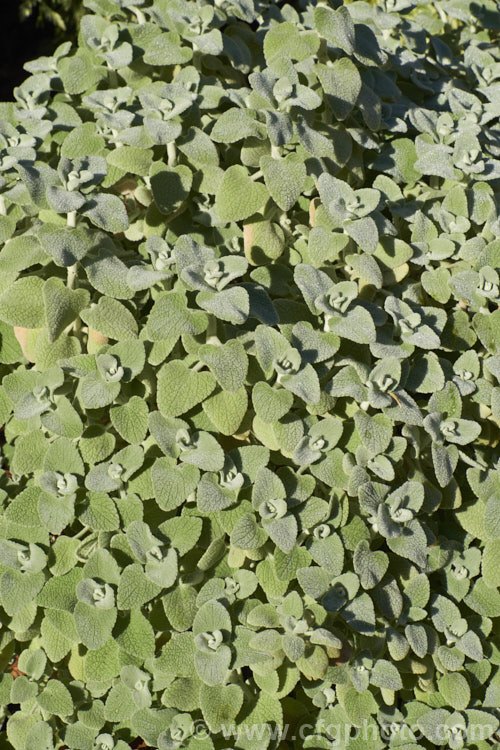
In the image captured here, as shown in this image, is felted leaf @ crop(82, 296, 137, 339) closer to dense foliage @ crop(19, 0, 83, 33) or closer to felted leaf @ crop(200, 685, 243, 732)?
felted leaf @ crop(200, 685, 243, 732)

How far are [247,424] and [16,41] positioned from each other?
16.5 ft

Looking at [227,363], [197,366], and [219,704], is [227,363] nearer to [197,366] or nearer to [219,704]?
[197,366]

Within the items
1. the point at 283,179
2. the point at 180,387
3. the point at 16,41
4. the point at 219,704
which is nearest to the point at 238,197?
Answer: the point at 283,179

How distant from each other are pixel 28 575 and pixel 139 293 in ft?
2.35

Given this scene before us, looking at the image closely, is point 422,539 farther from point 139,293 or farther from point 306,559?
point 139,293

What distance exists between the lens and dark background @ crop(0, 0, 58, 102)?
534 cm

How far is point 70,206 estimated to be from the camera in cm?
153

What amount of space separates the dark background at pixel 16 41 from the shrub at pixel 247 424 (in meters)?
3.92

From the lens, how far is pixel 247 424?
1.65 metres

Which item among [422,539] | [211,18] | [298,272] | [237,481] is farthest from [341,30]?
[422,539]

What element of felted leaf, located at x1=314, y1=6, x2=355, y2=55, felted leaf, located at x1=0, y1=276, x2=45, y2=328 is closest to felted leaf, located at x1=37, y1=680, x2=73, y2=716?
felted leaf, located at x1=0, y1=276, x2=45, y2=328

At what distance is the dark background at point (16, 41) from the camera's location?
210 inches

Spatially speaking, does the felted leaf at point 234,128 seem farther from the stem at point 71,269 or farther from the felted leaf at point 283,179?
the stem at point 71,269

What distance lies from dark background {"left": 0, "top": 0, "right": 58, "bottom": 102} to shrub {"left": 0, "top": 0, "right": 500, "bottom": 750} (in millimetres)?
3915
